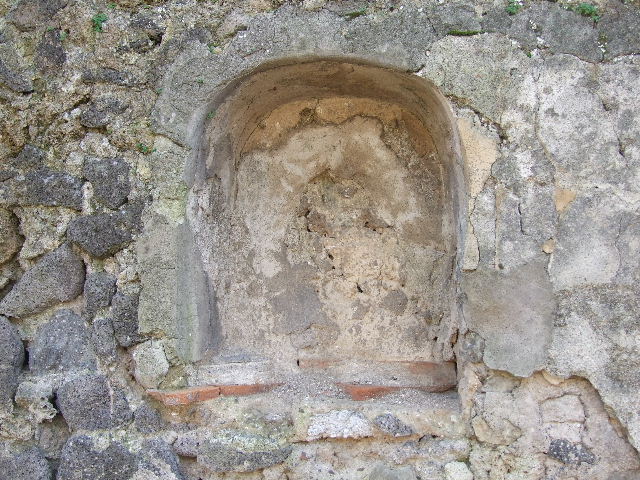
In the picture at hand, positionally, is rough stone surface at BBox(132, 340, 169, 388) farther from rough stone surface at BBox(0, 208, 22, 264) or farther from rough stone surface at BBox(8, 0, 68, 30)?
rough stone surface at BBox(8, 0, 68, 30)

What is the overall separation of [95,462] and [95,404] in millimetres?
223

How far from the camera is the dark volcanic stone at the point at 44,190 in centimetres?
283

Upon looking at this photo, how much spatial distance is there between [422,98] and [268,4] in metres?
0.71

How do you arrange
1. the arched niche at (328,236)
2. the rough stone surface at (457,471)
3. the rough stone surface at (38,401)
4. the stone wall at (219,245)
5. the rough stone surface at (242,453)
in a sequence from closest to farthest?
1. the stone wall at (219,245)
2. the rough stone surface at (457,471)
3. the rough stone surface at (242,453)
4. the rough stone surface at (38,401)
5. the arched niche at (328,236)

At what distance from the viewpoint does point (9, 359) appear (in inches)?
112

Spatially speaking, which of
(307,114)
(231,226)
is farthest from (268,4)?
(231,226)

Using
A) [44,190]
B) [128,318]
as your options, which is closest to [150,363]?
[128,318]

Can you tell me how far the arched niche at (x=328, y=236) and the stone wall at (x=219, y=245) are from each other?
4.4 inches

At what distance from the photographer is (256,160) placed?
125 inches

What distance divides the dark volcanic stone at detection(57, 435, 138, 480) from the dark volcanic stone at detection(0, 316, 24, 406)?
0.34 meters

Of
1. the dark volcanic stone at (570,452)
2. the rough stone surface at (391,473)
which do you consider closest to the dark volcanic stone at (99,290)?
the rough stone surface at (391,473)

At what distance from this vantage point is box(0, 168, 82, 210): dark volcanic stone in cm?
283

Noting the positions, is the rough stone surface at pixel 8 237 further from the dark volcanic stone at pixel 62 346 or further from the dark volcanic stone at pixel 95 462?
the dark volcanic stone at pixel 95 462

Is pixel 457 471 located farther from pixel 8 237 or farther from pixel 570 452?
pixel 8 237
